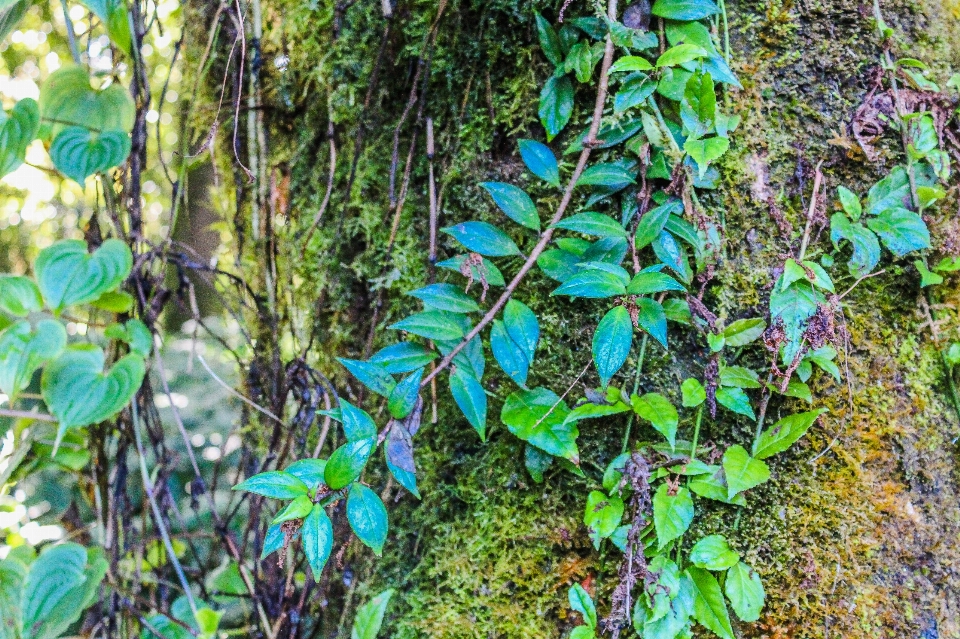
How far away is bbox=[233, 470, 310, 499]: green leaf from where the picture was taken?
84 centimetres

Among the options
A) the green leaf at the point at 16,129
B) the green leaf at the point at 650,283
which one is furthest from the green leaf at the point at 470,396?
the green leaf at the point at 16,129

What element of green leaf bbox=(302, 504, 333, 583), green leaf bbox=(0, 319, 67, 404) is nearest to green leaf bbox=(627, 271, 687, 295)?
green leaf bbox=(302, 504, 333, 583)

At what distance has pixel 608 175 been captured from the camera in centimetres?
104

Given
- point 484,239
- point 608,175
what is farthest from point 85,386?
point 608,175

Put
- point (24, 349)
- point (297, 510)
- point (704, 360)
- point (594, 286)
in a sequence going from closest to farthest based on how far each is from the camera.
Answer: point (297, 510) → point (594, 286) → point (704, 360) → point (24, 349)

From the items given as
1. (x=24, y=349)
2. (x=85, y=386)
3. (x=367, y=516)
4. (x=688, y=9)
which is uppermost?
(x=688, y=9)

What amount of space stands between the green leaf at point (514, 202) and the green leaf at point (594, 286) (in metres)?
0.18

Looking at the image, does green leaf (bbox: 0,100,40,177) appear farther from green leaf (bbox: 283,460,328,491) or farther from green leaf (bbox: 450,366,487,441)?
green leaf (bbox: 450,366,487,441)

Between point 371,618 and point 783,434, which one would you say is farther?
point 371,618

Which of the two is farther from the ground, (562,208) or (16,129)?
(16,129)

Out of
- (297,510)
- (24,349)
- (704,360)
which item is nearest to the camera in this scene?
(297,510)

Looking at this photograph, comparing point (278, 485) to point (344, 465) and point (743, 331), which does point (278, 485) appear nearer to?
point (344, 465)

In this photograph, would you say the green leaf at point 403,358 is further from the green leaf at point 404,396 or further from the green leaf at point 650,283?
the green leaf at point 650,283

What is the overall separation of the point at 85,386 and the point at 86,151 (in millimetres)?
535
